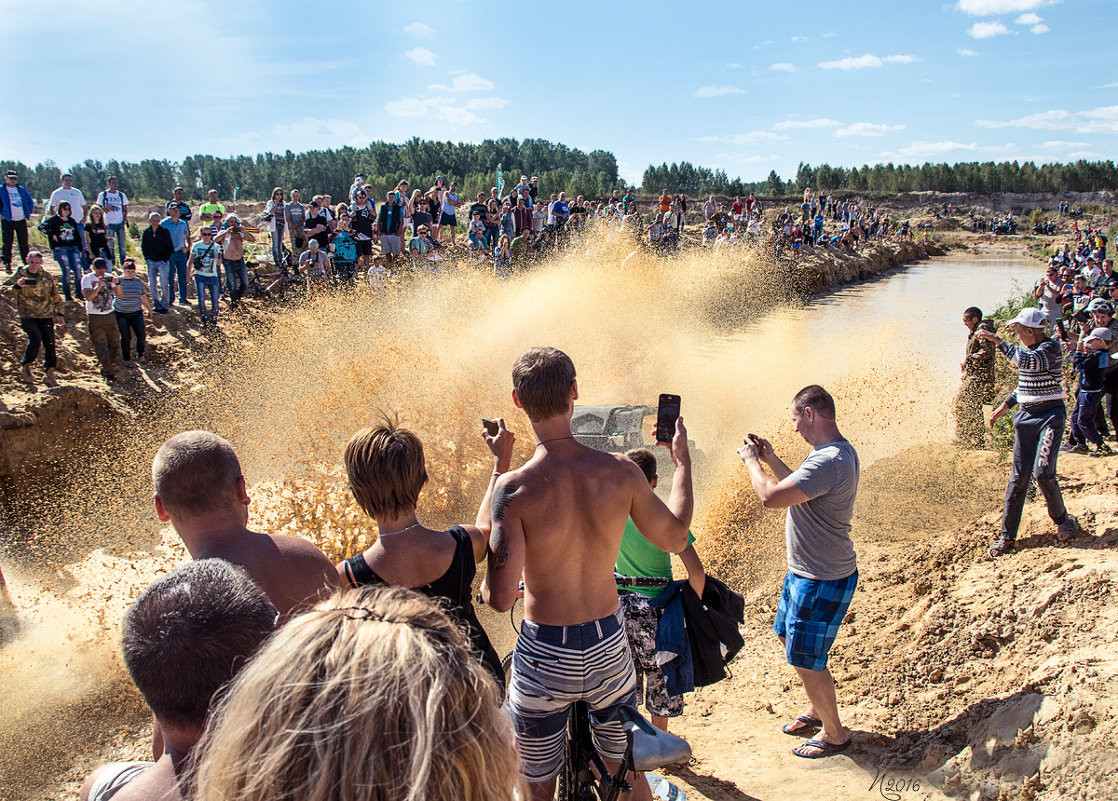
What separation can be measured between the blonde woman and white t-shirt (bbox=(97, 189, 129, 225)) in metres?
14.1

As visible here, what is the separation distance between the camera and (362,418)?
31.9ft

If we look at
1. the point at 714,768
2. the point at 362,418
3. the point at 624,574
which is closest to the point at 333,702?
the point at 624,574

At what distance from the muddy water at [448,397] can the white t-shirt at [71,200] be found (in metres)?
3.35

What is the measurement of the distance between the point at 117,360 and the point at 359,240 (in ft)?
16.6

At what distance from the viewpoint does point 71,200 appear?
1129 centimetres

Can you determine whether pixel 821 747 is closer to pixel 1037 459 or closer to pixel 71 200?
pixel 1037 459

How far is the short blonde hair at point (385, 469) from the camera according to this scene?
2449mm

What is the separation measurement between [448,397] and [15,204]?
26.2ft

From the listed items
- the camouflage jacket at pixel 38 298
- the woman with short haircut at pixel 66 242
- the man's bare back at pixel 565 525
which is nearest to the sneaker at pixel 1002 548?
the man's bare back at pixel 565 525

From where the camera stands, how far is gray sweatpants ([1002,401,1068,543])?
17.3ft

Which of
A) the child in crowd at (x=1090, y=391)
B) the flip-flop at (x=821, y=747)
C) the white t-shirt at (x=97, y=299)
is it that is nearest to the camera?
the flip-flop at (x=821, y=747)

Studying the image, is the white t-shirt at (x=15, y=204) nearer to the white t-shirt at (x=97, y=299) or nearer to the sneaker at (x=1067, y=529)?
the white t-shirt at (x=97, y=299)

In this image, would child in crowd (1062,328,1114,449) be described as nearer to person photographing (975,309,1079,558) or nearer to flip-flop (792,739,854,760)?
person photographing (975,309,1079,558)

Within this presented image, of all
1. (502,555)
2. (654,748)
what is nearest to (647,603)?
(502,555)
